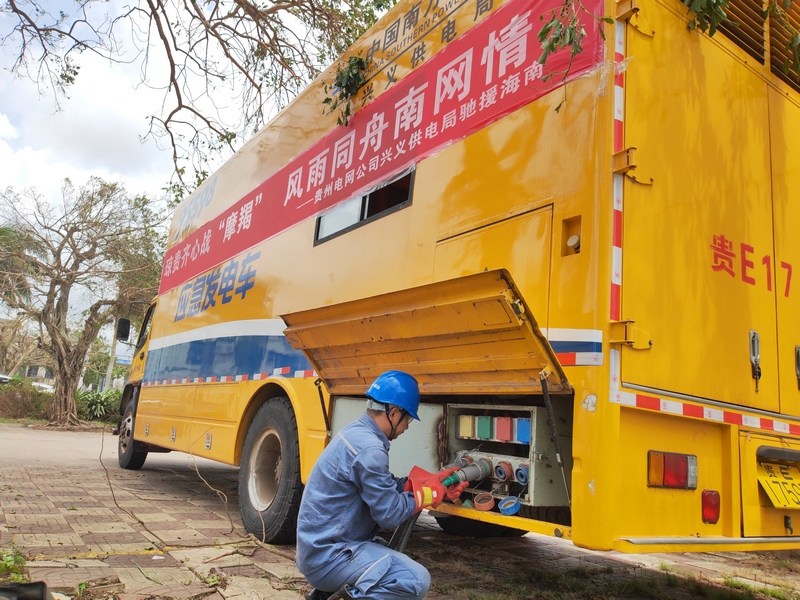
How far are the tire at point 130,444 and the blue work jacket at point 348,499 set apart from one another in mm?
6762

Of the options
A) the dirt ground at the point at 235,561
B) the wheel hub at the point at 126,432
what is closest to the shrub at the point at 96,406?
the wheel hub at the point at 126,432

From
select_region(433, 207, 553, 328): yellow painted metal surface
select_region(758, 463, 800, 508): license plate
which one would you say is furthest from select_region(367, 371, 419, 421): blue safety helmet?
select_region(758, 463, 800, 508): license plate

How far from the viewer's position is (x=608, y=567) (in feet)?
15.4

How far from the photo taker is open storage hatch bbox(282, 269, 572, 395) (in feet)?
8.75

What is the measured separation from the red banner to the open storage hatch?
107cm

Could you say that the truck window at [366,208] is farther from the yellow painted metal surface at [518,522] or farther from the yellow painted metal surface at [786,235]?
the yellow painted metal surface at [786,235]

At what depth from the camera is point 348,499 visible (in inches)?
110

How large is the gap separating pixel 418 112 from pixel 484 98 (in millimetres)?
641

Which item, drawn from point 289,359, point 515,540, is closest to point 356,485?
point 289,359

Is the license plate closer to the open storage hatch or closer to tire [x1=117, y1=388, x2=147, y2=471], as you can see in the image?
the open storage hatch

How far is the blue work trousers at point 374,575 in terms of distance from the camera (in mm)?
2625

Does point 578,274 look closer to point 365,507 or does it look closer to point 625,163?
point 625,163

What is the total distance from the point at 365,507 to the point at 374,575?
31 centimetres

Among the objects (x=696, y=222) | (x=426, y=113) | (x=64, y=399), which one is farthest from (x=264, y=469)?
(x=64, y=399)
